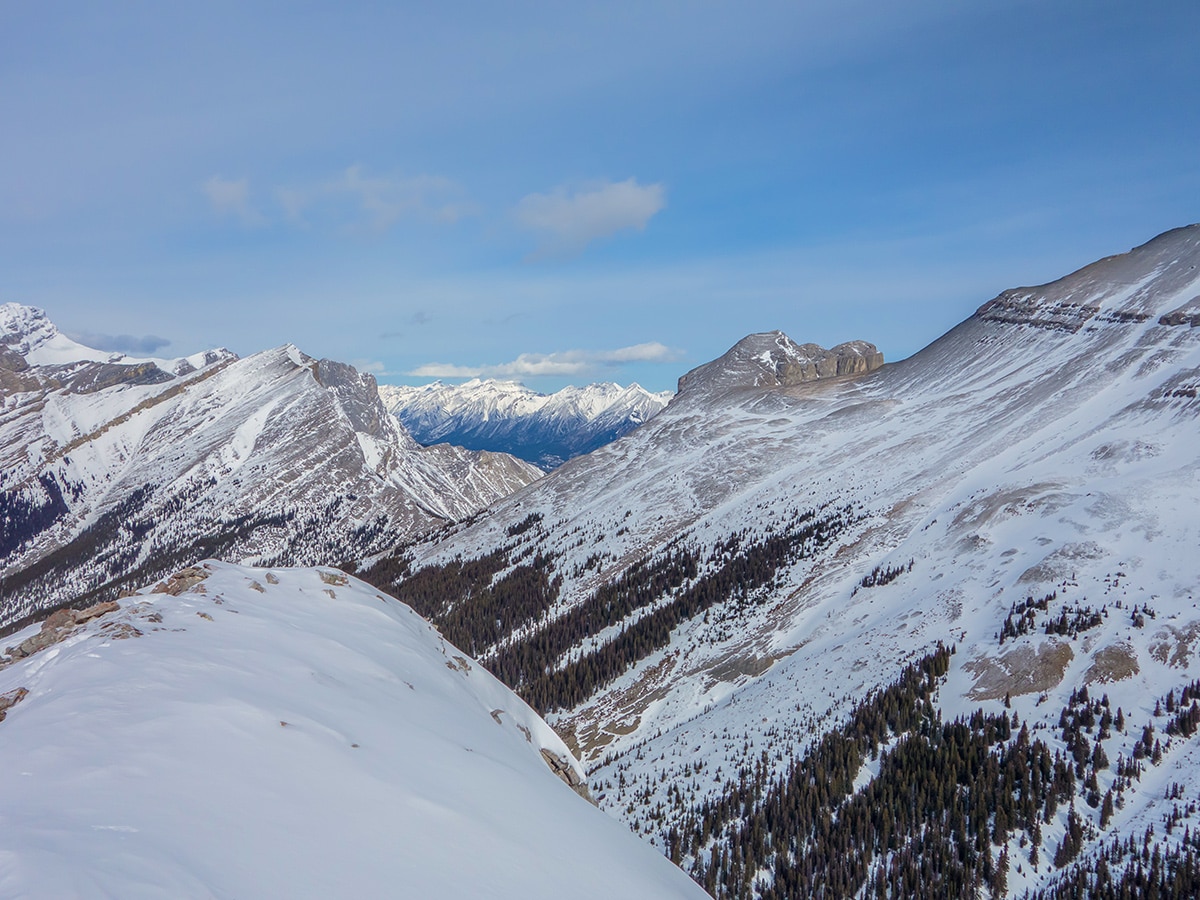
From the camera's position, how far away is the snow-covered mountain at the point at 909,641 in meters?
58.8

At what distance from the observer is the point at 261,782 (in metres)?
18.0

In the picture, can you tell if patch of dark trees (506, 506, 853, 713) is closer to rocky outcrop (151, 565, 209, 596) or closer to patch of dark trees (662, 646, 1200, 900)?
patch of dark trees (662, 646, 1200, 900)

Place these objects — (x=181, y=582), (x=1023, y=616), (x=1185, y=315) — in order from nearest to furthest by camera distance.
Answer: (x=181, y=582)
(x=1023, y=616)
(x=1185, y=315)

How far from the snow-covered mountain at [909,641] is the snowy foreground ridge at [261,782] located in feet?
148

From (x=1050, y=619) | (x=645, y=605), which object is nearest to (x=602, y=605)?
(x=645, y=605)

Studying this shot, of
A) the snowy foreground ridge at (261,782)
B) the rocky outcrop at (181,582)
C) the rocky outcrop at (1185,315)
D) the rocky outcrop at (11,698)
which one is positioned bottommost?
the rocky outcrop at (1185,315)

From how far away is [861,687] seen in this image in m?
82.9

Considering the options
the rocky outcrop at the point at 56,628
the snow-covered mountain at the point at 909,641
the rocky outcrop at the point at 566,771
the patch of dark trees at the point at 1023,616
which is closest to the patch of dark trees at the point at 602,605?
the snow-covered mountain at the point at 909,641

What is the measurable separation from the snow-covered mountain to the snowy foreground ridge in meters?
45.0

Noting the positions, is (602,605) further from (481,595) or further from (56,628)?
(56,628)

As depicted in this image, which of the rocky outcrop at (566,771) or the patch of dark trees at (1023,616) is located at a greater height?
the rocky outcrop at (566,771)

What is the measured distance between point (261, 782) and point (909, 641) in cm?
8804

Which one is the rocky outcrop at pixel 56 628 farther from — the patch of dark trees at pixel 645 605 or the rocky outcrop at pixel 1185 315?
the rocky outcrop at pixel 1185 315

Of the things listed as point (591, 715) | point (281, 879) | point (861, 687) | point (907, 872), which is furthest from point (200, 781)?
point (591, 715)
